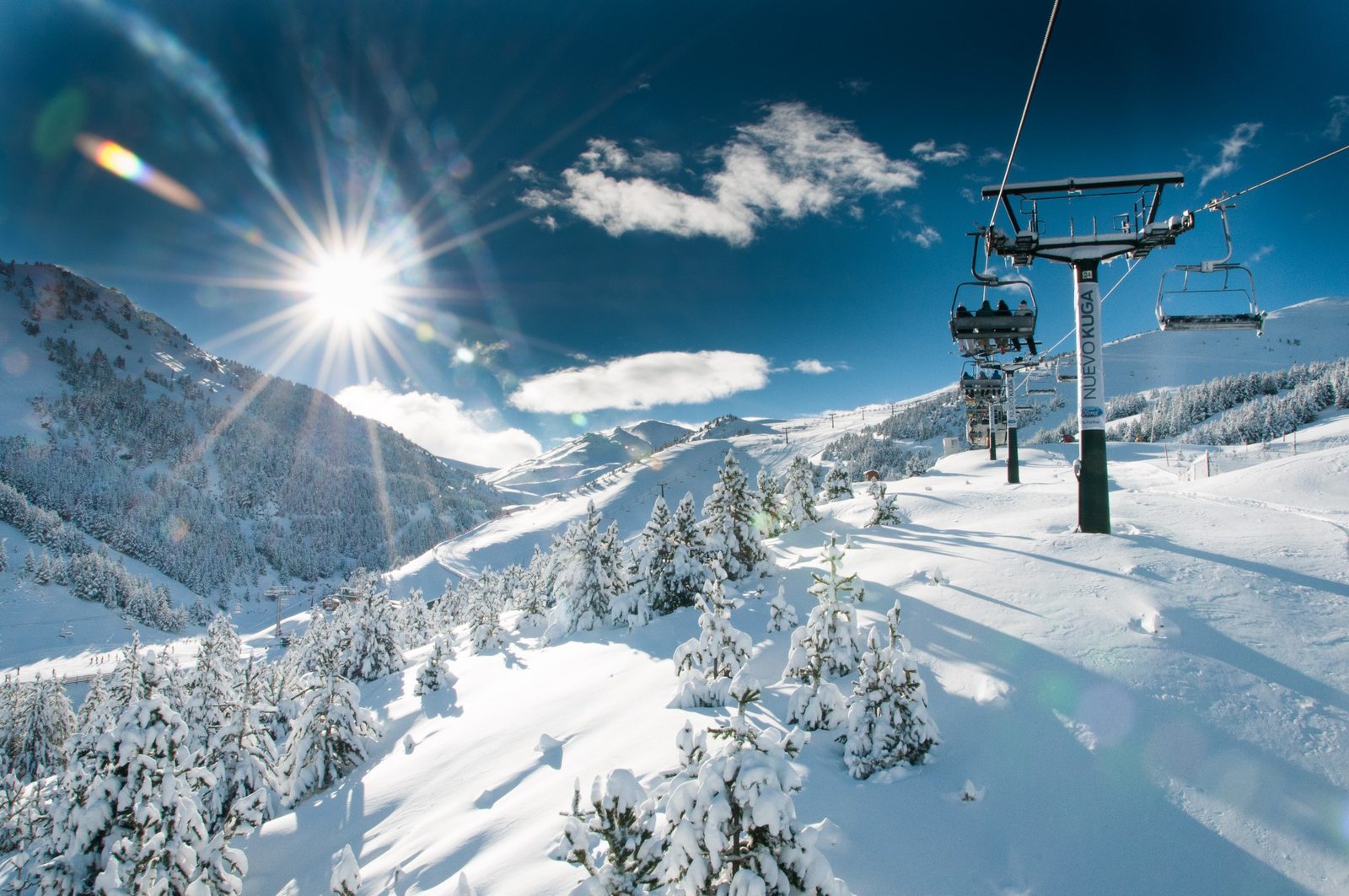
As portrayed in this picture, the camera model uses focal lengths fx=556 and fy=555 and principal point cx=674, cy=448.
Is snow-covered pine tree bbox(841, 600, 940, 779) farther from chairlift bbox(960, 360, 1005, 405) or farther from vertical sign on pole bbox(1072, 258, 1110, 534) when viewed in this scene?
chairlift bbox(960, 360, 1005, 405)

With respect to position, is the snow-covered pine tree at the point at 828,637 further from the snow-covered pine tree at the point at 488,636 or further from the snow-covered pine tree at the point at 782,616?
the snow-covered pine tree at the point at 488,636

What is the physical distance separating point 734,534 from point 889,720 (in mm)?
15269

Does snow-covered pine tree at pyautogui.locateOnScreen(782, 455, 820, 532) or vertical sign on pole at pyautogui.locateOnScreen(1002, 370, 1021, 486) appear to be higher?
vertical sign on pole at pyautogui.locateOnScreen(1002, 370, 1021, 486)

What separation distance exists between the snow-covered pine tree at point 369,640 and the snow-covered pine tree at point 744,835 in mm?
34471

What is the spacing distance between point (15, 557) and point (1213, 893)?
197 meters

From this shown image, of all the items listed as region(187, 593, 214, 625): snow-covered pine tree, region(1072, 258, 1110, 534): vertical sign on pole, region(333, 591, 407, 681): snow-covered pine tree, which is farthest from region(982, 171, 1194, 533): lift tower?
region(187, 593, 214, 625): snow-covered pine tree

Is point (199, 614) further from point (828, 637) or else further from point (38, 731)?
point (828, 637)

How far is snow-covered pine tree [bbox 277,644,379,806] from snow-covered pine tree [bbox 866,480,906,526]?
19575 millimetres

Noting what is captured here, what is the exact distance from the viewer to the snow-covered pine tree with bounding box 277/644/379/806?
17141mm

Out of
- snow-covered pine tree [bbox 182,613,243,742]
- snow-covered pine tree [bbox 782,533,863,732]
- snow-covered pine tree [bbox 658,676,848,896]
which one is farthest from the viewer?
snow-covered pine tree [bbox 182,613,243,742]

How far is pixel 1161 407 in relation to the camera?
372 ft

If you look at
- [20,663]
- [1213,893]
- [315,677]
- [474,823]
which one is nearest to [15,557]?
[20,663]

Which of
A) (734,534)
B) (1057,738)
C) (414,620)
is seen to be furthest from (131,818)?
(414,620)

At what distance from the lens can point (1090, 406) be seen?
1261 centimetres
